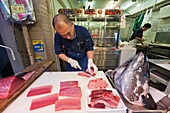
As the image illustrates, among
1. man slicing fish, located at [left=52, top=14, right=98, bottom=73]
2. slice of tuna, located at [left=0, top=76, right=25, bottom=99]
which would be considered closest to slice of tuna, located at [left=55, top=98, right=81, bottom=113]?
slice of tuna, located at [left=0, top=76, right=25, bottom=99]

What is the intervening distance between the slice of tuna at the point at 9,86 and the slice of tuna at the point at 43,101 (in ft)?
0.73

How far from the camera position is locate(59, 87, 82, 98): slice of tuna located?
0.73 metres

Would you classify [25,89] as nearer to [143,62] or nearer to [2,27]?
[143,62]

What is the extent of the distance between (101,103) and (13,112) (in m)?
0.56

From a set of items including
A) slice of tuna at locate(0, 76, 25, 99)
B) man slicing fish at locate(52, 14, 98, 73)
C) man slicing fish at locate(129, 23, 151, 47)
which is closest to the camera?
slice of tuna at locate(0, 76, 25, 99)

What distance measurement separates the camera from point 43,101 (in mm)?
673

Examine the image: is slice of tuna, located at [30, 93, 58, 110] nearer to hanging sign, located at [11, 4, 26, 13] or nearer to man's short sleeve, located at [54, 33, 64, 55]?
man's short sleeve, located at [54, 33, 64, 55]

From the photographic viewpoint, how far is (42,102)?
0.66 metres

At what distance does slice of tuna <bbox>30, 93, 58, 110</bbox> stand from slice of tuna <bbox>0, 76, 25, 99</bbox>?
222mm

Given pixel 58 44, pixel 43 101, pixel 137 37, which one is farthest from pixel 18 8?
pixel 137 37

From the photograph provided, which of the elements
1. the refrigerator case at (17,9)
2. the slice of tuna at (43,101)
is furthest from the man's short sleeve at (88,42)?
the refrigerator case at (17,9)

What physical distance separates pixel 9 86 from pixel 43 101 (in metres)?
0.36

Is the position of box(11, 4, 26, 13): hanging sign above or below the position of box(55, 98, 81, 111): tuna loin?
above

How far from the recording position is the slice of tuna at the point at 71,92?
0.73 meters
